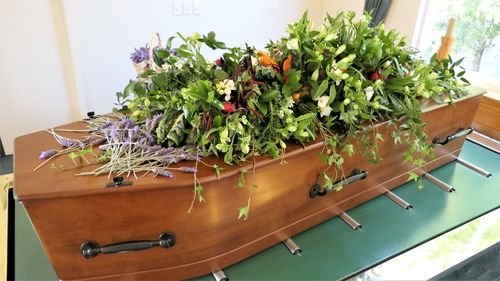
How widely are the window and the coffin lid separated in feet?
6.17

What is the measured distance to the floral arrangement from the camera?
745 mm

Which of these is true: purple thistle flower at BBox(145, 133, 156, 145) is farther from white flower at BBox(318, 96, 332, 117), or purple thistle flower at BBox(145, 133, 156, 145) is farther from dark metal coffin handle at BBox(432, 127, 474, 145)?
dark metal coffin handle at BBox(432, 127, 474, 145)

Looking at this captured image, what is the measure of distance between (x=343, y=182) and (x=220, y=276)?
414 millimetres

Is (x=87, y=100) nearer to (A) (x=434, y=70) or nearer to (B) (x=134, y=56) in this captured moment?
(B) (x=134, y=56)

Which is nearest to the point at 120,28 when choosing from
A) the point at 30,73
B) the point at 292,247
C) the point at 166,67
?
the point at 30,73

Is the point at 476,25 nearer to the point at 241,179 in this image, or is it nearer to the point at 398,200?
the point at 398,200

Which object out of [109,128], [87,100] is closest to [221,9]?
[87,100]

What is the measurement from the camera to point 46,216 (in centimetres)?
65

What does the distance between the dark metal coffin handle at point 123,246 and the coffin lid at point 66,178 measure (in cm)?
13

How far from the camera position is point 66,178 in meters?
0.67

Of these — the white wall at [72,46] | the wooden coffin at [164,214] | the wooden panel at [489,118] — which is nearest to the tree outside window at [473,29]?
the white wall at [72,46]

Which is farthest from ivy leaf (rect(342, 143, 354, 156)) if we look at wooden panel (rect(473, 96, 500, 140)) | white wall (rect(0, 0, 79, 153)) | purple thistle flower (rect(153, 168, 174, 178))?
white wall (rect(0, 0, 79, 153))

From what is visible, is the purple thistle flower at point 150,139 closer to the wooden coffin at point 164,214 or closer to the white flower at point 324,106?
the wooden coffin at point 164,214

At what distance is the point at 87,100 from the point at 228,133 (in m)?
2.06
